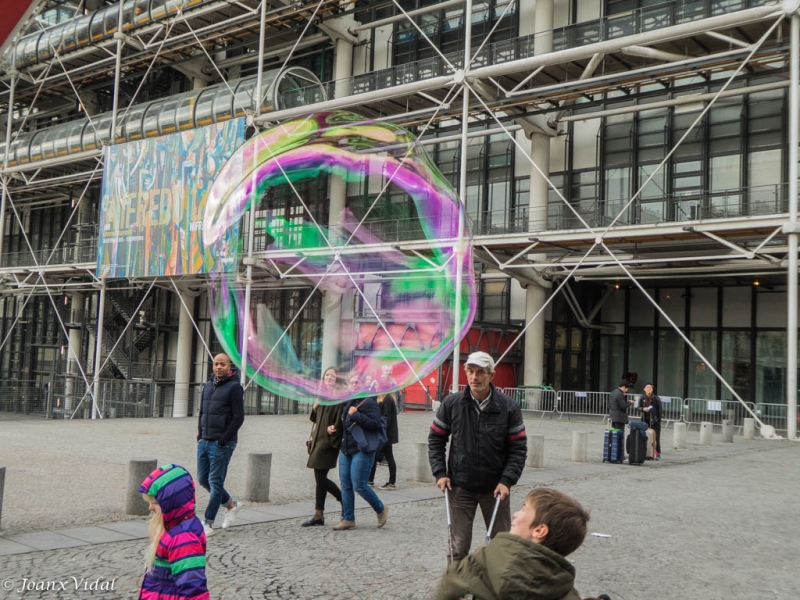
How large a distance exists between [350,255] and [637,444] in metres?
6.84

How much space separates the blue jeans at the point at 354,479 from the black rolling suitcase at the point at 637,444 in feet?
25.0

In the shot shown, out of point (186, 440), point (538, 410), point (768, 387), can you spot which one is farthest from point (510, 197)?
point (186, 440)

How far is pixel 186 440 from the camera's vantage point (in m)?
16.8

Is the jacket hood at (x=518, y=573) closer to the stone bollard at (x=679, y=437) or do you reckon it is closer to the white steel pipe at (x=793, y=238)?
the stone bollard at (x=679, y=437)

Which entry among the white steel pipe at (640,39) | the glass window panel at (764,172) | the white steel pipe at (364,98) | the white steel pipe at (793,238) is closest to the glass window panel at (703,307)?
the glass window panel at (764,172)

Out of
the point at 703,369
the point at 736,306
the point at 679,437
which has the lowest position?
the point at 679,437

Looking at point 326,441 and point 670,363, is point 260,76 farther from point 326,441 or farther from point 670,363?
point 326,441

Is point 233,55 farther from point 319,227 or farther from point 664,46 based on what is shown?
point 319,227

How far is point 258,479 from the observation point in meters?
9.47

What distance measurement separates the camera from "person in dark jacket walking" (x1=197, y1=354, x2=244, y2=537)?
7523mm

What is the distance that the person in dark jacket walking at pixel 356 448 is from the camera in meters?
7.78

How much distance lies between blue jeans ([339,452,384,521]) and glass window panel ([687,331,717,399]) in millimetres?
24492

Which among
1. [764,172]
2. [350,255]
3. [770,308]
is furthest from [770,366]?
[350,255]

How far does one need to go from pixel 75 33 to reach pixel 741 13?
24.9m
